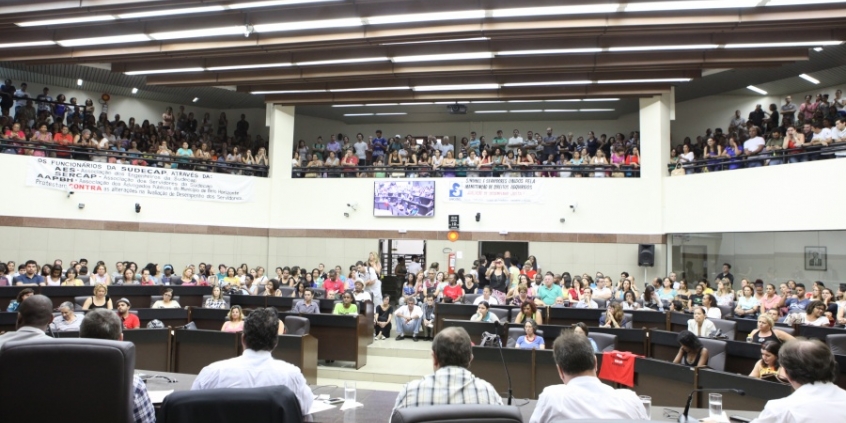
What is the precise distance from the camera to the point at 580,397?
120 inches

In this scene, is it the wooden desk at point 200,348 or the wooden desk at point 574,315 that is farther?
the wooden desk at point 574,315

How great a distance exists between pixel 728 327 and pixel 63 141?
15.2 metres

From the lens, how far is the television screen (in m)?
17.1

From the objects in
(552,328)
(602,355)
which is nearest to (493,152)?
(552,328)

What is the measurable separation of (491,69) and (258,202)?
7883 mm

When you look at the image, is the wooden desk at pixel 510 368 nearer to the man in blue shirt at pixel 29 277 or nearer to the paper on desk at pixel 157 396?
the paper on desk at pixel 157 396

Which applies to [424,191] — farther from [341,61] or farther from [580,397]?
[580,397]

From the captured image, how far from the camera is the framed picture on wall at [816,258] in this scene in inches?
514

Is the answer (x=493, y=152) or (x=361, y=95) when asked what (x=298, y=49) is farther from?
(x=493, y=152)

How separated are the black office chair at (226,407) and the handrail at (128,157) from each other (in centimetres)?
1452

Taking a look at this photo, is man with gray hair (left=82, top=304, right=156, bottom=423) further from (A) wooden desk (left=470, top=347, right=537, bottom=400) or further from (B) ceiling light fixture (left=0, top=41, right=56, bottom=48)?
(B) ceiling light fixture (left=0, top=41, right=56, bottom=48)

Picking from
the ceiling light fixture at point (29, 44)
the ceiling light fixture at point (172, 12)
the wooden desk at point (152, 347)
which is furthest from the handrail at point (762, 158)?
the ceiling light fixture at point (29, 44)

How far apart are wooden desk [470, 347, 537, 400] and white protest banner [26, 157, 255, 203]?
11251mm

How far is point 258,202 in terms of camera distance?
17.8 meters
